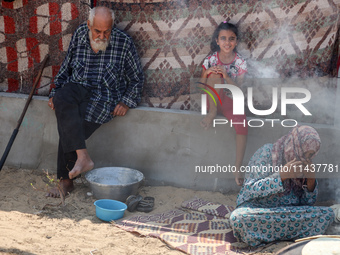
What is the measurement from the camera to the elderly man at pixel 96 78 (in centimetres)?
506

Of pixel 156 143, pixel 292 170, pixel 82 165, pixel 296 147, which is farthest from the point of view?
pixel 156 143

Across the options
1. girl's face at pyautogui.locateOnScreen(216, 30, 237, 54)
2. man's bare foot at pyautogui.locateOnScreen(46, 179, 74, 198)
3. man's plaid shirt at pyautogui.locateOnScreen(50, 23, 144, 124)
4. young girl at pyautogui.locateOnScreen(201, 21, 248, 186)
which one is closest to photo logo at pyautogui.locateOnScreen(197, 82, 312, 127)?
young girl at pyautogui.locateOnScreen(201, 21, 248, 186)

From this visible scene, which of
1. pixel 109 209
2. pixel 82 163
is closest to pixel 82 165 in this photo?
pixel 82 163

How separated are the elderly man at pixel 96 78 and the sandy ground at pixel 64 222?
0.30 metres

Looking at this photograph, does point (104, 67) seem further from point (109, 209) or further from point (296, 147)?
point (296, 147)

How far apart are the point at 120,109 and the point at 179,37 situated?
3.53 ft

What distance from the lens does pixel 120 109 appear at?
5.23m

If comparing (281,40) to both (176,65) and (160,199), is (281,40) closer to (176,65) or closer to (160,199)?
(176,65)

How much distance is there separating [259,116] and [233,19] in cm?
113

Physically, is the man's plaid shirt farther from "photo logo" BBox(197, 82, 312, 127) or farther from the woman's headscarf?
the woman's headscarf

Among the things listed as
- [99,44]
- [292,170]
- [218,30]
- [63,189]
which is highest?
[218,30]

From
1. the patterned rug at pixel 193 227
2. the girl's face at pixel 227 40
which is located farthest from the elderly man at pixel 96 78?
the patterned rug at pixel 193 227

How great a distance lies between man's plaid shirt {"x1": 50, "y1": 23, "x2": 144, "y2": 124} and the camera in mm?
5195

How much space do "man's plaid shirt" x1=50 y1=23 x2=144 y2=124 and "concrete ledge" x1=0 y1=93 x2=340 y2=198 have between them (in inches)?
10.8
